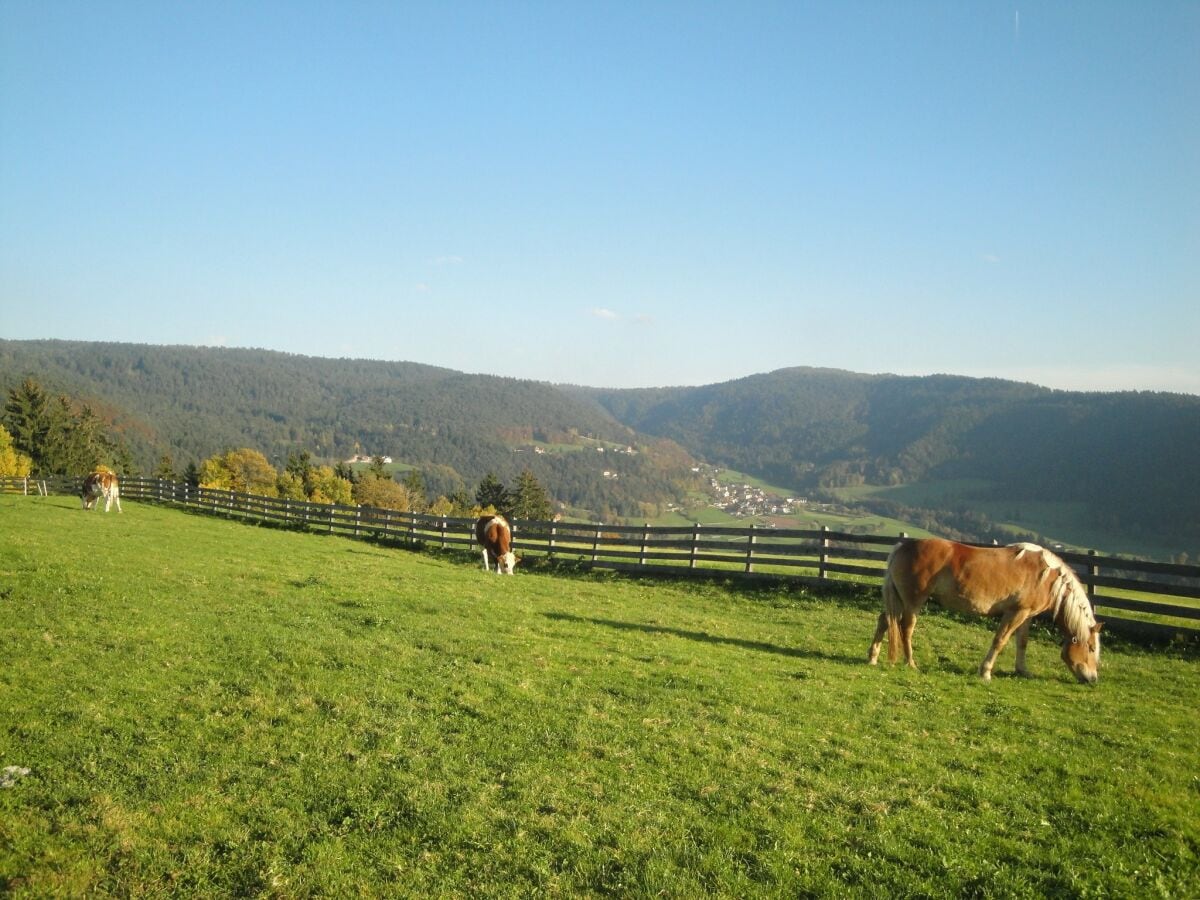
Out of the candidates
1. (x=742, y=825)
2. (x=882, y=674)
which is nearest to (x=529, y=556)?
(x=882, y=674)

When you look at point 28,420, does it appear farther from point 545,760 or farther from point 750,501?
point 750,501

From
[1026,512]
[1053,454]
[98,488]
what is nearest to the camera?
[98,488]

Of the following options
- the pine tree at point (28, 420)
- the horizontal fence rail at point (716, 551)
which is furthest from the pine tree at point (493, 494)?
the pine tree at point (28, 420)

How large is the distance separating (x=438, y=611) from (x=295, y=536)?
15206 mm

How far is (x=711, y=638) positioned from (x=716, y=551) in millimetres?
7498

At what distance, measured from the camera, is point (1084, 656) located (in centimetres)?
975

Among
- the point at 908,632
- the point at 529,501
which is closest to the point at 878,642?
the point at 908,632

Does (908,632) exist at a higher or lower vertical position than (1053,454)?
lower

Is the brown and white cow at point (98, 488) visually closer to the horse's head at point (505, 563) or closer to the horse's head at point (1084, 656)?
the horse's head at point (505, 563)

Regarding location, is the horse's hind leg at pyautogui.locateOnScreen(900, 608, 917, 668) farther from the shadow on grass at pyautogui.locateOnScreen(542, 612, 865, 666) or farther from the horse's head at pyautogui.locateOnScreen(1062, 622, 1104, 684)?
the horse's head at pyautogui.locateOnScreen(1062, 622, 1104, 684)

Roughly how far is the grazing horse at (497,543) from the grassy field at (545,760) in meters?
8.00

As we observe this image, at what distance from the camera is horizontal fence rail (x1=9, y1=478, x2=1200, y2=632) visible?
1300 centimetres

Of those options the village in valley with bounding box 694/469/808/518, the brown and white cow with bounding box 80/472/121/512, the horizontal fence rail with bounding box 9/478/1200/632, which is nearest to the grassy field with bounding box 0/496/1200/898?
the horizontal fence rail with bounding box 9/478/1200/632

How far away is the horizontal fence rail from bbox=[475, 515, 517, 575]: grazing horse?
136 centimetres
